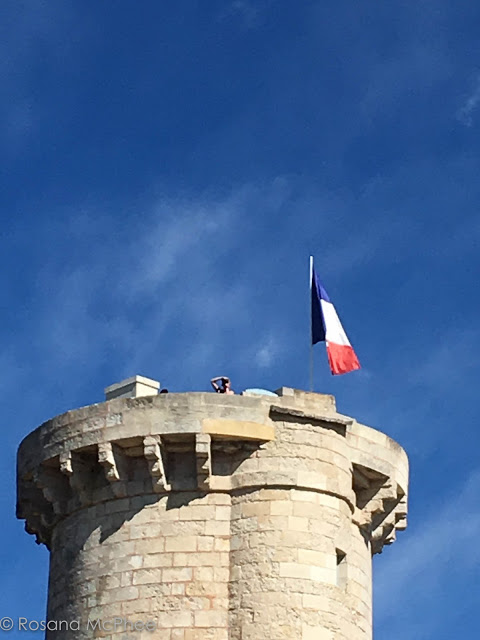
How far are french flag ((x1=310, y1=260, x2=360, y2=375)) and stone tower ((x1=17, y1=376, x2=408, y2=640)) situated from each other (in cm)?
174

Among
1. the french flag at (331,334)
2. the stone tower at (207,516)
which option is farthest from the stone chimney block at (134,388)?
the french flag at (331,334)

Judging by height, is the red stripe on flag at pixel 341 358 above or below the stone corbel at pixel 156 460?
above

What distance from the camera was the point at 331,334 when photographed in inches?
1078

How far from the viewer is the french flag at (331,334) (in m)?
27.2

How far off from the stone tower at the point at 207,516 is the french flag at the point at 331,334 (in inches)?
68.6

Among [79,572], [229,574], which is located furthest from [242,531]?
[79,572]

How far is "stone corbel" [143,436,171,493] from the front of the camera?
960 inches

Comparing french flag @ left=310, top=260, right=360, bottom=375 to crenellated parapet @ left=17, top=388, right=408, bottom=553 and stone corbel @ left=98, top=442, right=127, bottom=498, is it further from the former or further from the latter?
stone corbel @ left=98, top=442, right=127, bottom=498

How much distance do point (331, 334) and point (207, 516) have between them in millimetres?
4674

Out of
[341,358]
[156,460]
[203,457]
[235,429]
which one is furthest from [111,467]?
[341,358]

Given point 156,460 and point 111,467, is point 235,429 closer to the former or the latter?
point 156,460

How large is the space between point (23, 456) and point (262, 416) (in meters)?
4.36

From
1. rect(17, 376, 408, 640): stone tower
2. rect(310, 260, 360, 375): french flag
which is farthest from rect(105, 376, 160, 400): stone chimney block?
rect(310, 260, 360, 375): french flag

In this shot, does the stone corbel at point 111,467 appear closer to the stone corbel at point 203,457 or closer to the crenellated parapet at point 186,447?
the crenellated parapet at point 186,447
